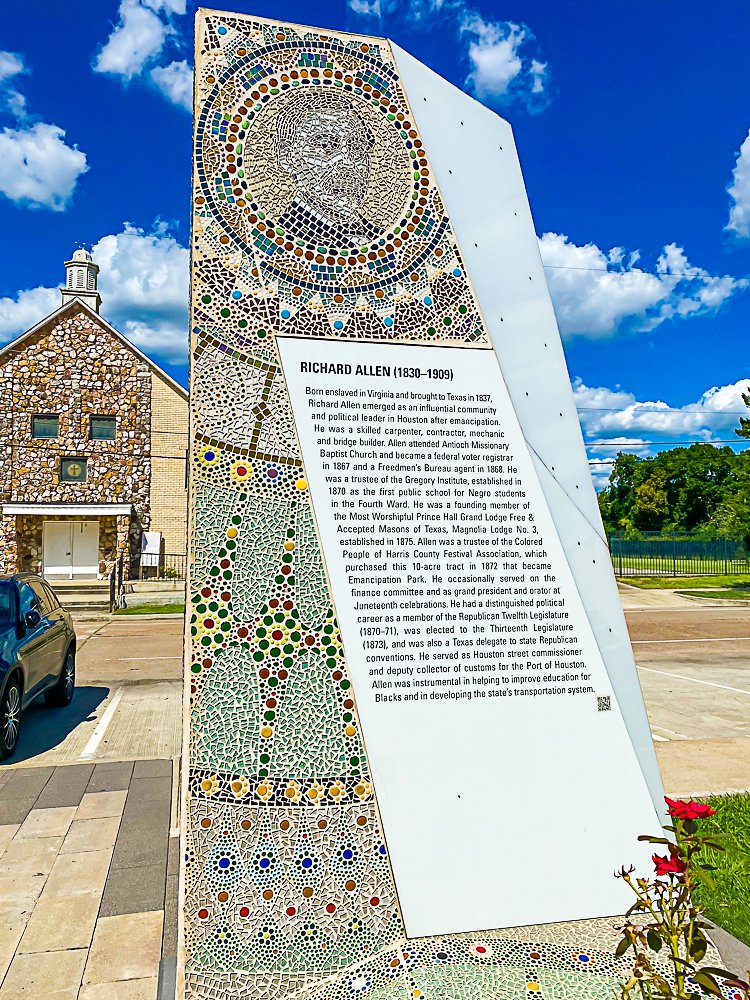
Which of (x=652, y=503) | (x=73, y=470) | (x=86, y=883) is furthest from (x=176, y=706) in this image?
(x=652, y=503)

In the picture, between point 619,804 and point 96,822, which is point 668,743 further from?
point 96,822

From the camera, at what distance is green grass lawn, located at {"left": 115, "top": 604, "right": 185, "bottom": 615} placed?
19.3 m

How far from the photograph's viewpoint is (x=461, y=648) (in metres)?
Answer: 3.19

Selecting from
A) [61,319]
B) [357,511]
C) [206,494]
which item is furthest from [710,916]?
[61,319]

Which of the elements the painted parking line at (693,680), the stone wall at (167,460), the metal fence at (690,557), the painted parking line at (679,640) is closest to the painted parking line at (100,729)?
the painted parking line at (693,680)

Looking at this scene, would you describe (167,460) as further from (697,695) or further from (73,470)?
(697,695)

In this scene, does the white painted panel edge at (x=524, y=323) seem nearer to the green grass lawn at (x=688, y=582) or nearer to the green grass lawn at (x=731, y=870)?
the green grass lawn at (x=731, y=870)

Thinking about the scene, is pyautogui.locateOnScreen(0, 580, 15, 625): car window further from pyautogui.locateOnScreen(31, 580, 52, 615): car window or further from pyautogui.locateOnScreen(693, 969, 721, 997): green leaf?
pyautogui.locateOnScreen(693, 969, 721, 997): green leaf

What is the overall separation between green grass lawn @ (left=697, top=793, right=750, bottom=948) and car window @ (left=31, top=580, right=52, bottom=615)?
6796mm

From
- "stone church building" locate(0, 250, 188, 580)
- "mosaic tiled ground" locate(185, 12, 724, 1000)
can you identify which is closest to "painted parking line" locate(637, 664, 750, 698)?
"mosaic tiled ground" locate(185, 12, 724, 1000)

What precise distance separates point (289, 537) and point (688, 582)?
3059 cm

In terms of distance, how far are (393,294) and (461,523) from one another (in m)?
1.15

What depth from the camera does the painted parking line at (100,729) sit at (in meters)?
6.82

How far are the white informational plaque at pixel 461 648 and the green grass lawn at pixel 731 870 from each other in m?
0.63
